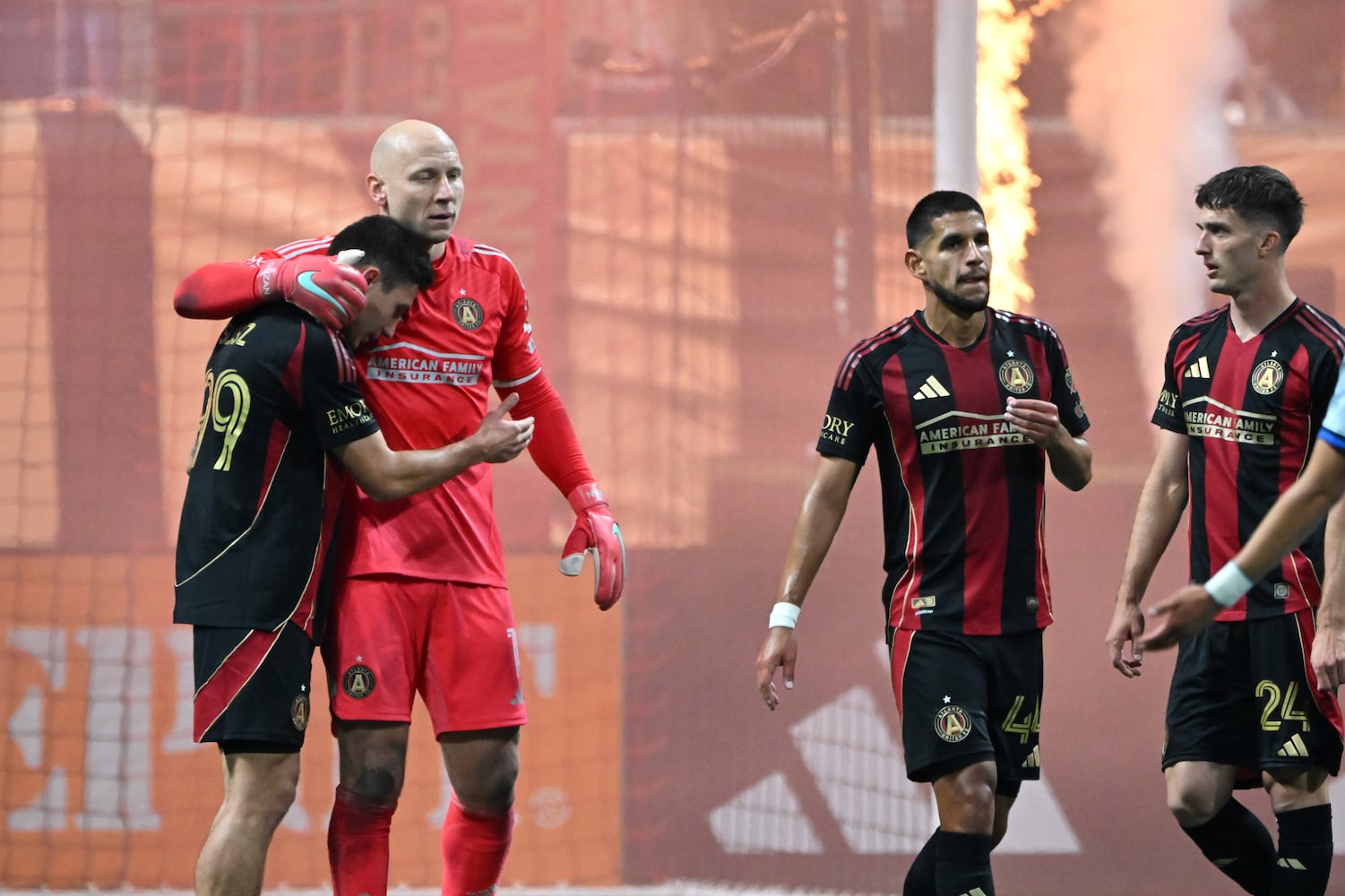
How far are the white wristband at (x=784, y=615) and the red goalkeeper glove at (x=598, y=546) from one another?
42cm

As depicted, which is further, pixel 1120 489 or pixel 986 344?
pixel 1120 489

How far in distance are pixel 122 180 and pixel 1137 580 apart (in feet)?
13.9

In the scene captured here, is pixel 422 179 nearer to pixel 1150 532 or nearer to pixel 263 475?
pixel 263 475

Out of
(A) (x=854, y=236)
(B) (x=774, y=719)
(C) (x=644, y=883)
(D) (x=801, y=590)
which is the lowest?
(C) (x=644, y=883)

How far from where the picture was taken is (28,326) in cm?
574

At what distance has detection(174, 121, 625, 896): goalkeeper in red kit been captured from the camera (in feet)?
11.2

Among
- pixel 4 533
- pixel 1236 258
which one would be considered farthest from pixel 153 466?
pixel 1236 258

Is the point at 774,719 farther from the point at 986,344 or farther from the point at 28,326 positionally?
the point at 28,326

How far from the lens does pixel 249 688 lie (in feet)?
10.6

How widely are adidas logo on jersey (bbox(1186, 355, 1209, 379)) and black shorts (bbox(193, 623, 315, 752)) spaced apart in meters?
2.41

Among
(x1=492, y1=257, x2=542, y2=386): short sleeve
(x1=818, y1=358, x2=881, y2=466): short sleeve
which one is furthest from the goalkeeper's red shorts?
(x1=818, y1=358, x2=881, y2=466): short sleeve

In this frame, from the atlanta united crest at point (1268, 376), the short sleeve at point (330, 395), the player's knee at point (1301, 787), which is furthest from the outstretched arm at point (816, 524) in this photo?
the player's knee at point (1301, 787)

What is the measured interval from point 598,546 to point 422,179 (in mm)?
1075

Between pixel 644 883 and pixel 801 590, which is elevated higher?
pixel 801 590
